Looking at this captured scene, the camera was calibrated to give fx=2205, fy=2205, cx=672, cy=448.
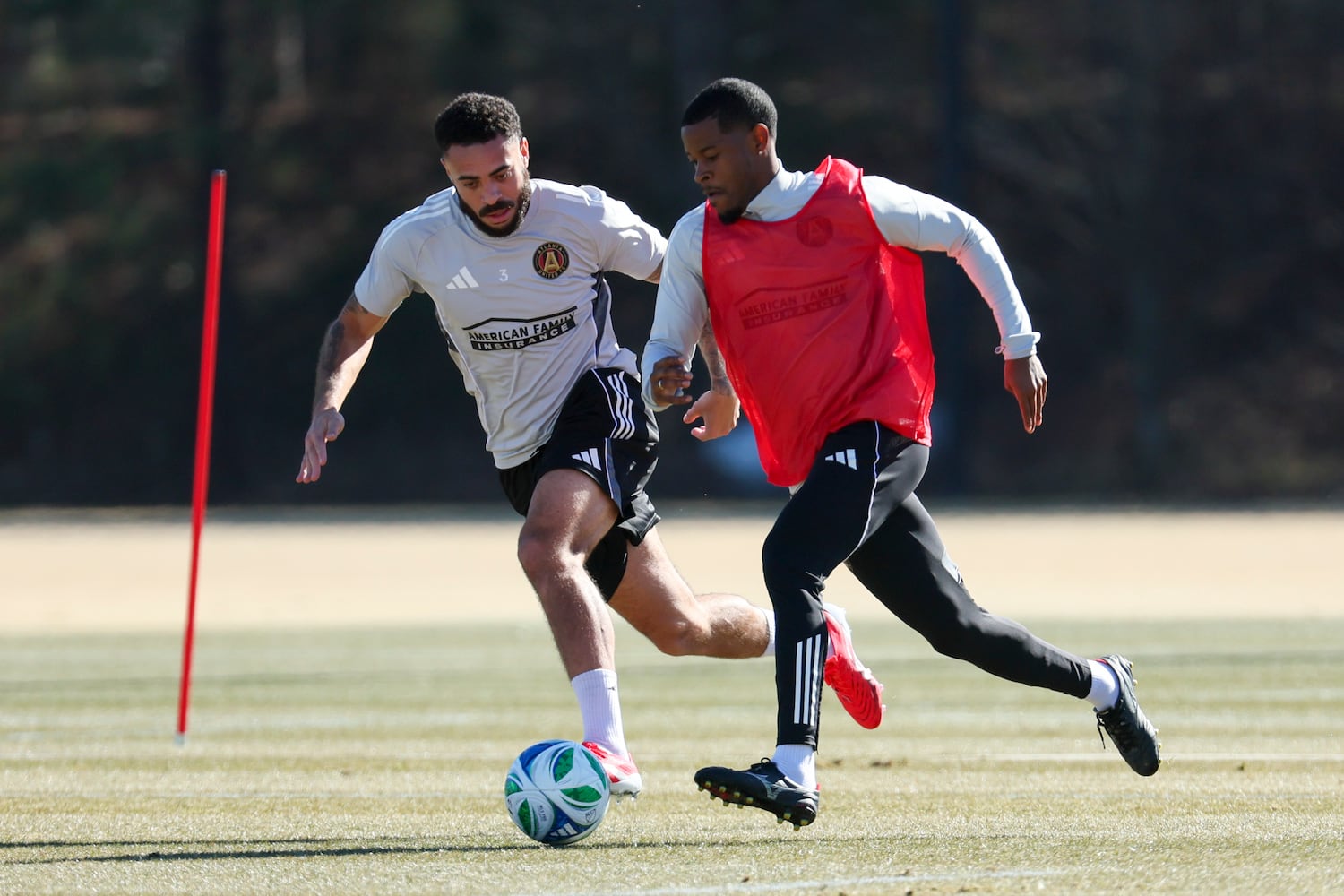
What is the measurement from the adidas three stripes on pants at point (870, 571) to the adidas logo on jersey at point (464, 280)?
1326 millimetres

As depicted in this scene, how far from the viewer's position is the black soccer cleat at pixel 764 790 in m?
5.89

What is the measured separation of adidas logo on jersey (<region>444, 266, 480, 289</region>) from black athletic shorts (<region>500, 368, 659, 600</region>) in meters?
0.48

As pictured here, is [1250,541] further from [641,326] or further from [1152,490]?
[641,326]

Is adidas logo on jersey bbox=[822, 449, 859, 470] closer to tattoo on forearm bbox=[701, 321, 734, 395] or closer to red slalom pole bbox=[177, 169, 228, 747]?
tattoo on forearm bbox=[701, 321, 734, 395]

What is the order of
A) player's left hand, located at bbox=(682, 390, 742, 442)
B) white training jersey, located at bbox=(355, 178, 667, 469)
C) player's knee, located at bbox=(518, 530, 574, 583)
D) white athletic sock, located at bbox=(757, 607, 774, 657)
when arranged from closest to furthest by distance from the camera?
player's knee, located at bbox=(518, 530, 574, 583), player's left hand, located at bbox=(682, 390, 742, 442), white training jersey, located at bbox=(355, 178, 667, 469), white athletic sock, located at bbox=(757, 607, 774, 657)

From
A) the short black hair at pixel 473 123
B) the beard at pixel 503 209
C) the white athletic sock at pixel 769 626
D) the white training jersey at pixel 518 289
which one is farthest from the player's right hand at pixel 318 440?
the white athletic sock at pixel 769 626

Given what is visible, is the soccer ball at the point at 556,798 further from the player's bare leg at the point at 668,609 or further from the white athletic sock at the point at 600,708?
the player's bare leg at the point at 668,609

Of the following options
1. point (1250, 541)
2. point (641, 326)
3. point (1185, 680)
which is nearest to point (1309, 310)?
point (641, 326)

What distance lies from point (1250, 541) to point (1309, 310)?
15.0m

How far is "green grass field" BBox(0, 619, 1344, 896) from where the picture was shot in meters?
5.51

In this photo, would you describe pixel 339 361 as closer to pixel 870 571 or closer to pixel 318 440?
pixel 318 440

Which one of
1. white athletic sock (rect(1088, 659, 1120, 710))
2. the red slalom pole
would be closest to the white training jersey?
white athletic sock (rect(1088, 659, 1120, 710))

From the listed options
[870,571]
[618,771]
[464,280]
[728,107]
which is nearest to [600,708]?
[618,771]

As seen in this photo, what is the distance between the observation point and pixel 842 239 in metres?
6.51
